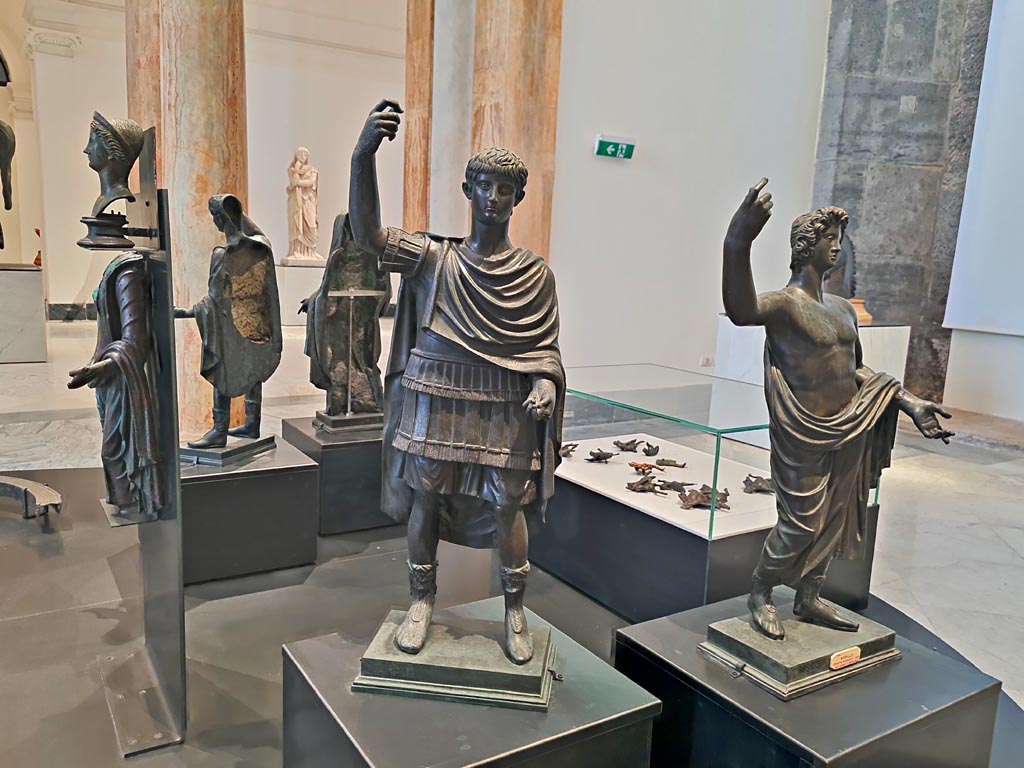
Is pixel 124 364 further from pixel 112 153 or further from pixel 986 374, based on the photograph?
pixel 986 374

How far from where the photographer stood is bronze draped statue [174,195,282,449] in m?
3.77

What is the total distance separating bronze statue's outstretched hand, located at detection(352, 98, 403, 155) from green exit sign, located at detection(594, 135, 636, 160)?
629 cm

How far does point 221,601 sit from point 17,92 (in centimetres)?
1458

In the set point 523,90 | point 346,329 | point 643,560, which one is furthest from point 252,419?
point 523,90

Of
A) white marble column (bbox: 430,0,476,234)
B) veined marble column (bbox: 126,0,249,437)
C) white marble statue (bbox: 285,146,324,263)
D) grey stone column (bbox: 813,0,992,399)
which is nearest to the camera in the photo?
veined marble column (bbox: 126,0,249,437)

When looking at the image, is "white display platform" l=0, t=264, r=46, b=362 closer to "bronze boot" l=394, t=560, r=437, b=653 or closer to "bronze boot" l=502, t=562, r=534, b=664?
"bronze boot" l=394, t=560, r=437, b=653

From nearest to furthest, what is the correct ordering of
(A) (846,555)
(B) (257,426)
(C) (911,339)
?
(A) (846,555)
(B) (257,426)
(C) (911,339)

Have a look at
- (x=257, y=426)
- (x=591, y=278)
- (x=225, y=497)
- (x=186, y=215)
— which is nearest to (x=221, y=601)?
(x=225, y=497)

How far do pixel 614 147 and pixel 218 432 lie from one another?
5.46m

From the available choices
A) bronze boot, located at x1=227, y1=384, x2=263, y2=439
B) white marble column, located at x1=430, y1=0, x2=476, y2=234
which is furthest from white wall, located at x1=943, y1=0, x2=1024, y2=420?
bronze boot, located at x1=227, y1=384, x2=263, y2=439

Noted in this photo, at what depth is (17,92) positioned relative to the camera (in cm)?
1457

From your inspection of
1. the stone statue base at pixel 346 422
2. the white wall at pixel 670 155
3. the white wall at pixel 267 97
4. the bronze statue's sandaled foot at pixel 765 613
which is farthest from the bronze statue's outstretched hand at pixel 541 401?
the white wall at pixel 267 97

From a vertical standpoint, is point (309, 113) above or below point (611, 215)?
above

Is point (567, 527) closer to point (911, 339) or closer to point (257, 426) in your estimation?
point (257, 426)
